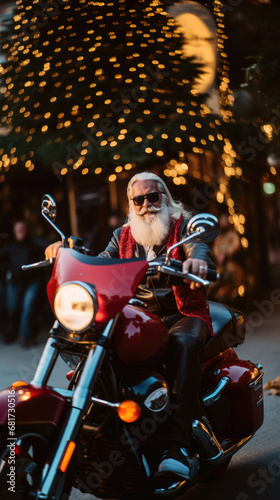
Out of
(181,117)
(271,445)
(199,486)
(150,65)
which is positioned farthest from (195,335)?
(181,117)

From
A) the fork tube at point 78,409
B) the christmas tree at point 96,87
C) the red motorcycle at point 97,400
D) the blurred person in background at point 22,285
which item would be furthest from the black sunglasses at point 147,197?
the blurred person in background at point 22,285

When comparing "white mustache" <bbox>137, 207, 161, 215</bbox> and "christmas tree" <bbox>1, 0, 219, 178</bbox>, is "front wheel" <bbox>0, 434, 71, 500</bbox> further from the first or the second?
"christmas tree" <bbox>1, 0, 219, 178</bbox>

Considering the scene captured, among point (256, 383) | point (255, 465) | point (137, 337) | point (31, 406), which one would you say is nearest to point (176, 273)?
point (137, 337)

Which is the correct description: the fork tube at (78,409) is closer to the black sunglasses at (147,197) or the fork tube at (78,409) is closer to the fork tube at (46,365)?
the fork tube at (46,365)

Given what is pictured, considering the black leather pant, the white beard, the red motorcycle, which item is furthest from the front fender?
the white beard

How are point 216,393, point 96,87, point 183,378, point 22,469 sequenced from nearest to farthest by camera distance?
point 22,469, point 183,378, point 216,393, point 96,87

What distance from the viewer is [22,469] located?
7.49 ft

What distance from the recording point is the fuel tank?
2598mm

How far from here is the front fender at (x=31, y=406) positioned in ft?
7.43

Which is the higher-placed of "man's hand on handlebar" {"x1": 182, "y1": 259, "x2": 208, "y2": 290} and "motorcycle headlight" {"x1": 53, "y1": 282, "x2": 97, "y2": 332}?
"motorcycle headlight" {"x1": 53, "y1": 282, "x2": 97, "y2": 332}

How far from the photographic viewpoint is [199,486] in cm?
349

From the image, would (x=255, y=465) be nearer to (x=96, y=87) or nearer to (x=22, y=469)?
(x=22, y=469)

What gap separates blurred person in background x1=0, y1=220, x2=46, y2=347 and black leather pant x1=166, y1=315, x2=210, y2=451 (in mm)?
5760

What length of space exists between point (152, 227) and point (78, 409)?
131 centimetres
